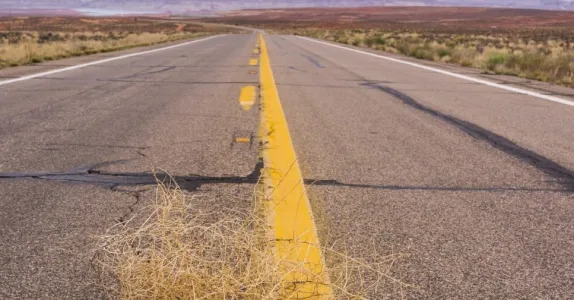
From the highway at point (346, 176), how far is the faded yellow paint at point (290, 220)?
4.1 inches

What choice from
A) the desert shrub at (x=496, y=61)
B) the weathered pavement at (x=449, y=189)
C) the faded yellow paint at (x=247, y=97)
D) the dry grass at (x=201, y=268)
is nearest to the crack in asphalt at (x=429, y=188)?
the weathered pavement at (x=449, y=189)

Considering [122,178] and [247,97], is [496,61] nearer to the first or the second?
[247,97]

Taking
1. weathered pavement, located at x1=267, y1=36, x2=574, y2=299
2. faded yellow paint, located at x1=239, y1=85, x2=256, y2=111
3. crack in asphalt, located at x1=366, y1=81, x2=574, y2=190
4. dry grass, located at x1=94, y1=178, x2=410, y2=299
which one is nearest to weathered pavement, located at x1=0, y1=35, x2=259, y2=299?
faded yellow paint, located at x1=239, y1=85, x2=256, y2=111

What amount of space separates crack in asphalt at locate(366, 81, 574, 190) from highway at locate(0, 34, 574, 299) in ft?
0.06

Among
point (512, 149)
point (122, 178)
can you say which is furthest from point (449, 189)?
point (122, 178)

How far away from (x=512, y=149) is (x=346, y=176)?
166 cm

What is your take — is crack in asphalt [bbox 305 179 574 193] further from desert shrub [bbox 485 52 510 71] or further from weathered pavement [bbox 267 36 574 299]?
desert shrub [bbox 485 52 510 71]

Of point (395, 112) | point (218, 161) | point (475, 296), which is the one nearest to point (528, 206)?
point (475, 296)

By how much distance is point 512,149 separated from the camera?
14.1 feet

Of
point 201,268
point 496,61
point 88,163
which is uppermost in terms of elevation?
point 201,268

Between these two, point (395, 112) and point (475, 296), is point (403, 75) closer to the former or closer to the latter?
point (395, 112)

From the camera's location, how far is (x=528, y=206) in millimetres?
2961

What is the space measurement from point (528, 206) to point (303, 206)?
1256 mm

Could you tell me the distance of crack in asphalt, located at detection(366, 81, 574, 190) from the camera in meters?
3.57
